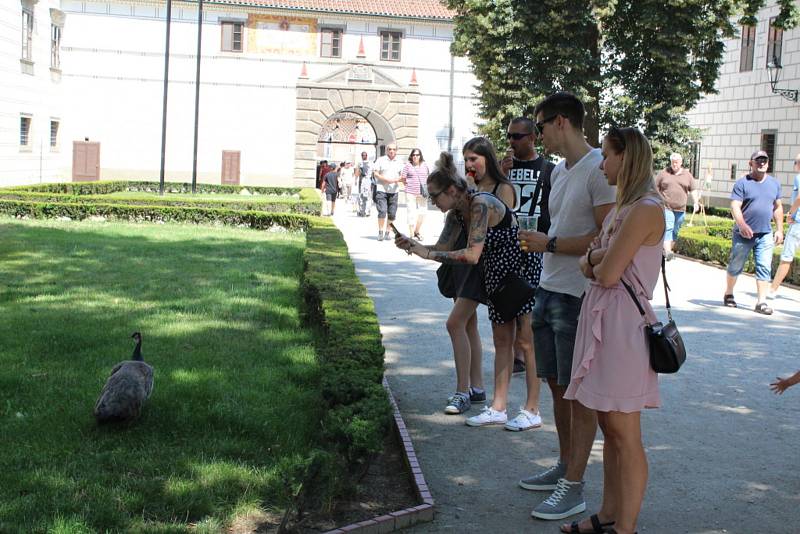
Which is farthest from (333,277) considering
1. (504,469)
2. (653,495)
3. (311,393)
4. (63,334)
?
(653,495)

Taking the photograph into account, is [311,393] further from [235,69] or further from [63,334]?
[235,69]

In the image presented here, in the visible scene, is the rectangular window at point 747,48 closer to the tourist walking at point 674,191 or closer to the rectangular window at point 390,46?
the rectangular window at point 390,46

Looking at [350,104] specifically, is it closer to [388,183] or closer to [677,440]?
[388,183]

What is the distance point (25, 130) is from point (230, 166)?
29.2 feet

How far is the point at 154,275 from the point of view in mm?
12195

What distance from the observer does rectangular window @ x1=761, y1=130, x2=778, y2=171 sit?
95.3 feet

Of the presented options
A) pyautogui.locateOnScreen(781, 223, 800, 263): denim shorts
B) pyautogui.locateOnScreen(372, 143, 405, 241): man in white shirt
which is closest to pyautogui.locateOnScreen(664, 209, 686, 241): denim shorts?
pyautogui.locateOnScreen(781, 223, 800, 263): denim shorts

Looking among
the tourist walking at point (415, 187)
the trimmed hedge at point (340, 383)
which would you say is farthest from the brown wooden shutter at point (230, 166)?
the trimmed hedge at point (340, 383)

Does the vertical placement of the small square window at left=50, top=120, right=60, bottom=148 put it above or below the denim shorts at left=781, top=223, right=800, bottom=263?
above

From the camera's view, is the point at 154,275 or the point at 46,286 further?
the point at 154,275

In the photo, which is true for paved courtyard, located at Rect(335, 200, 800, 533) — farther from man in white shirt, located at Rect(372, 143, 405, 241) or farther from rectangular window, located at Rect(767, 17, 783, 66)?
rectangular window, located at Rect(767, 17, 783, 66)

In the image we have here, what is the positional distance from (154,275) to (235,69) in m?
29.2

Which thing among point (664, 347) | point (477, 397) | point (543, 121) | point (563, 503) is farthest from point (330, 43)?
point (664, 347)

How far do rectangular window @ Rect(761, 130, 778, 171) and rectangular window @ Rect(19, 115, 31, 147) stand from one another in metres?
24.1
